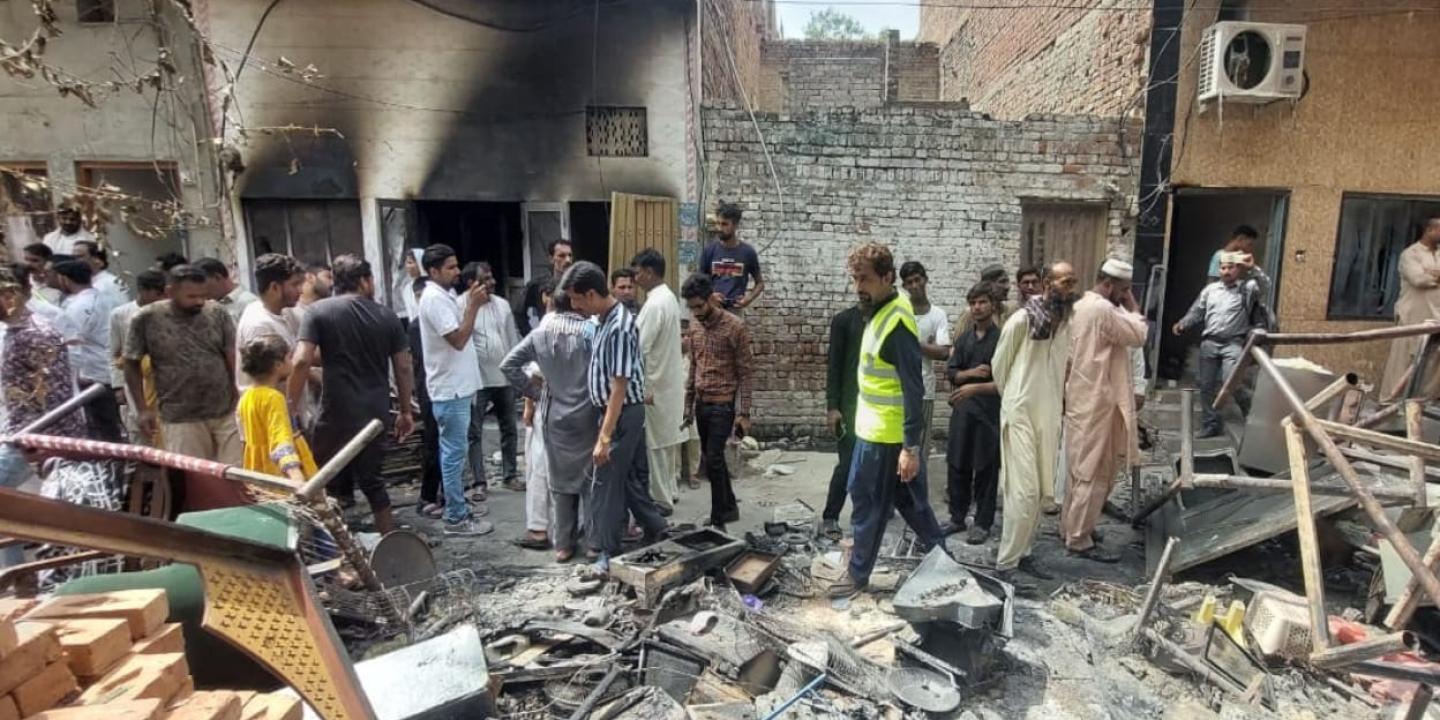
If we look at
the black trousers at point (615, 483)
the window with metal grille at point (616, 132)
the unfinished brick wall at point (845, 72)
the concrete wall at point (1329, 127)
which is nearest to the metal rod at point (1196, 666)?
the black trousers at point (615, 483)

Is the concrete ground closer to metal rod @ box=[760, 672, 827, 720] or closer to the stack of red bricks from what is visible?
metal rod @ box=[760, 672, 827, 720]

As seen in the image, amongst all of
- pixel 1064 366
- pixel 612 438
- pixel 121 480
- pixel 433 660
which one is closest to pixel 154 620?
pixel 433 660

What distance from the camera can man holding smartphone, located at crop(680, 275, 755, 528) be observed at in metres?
4.73

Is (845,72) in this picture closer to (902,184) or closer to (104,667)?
(902,184)

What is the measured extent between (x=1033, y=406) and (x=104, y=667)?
4308 mm

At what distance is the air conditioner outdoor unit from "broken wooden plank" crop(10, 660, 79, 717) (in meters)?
8.96

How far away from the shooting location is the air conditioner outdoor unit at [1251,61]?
6.77m

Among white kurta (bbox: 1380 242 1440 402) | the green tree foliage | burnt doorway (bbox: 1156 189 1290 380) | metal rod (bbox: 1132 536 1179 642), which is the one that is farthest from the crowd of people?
the green tree foliage

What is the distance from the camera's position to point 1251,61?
6965mm

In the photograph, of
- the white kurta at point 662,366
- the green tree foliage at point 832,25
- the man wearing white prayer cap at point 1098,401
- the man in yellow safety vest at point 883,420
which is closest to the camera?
the man in yellow safety vest at point 883,420

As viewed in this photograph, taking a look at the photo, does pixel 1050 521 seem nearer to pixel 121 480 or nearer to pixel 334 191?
pixel 121 480

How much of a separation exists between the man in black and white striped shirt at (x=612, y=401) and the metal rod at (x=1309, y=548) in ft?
10.1

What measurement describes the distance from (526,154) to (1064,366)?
5575 millimetres

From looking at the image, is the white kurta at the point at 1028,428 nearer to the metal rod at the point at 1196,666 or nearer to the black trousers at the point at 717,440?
the metal rod at the point at 1196,666
